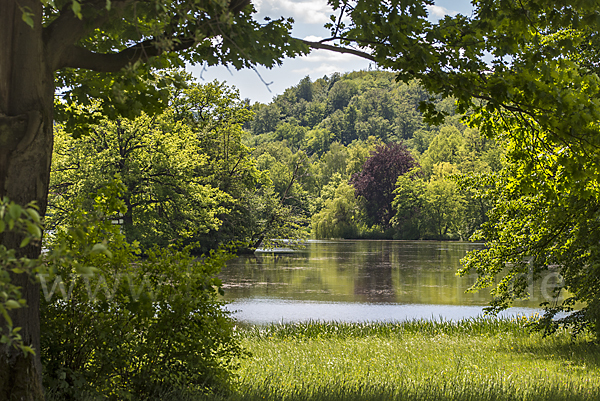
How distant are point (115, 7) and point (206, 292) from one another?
2.48 m

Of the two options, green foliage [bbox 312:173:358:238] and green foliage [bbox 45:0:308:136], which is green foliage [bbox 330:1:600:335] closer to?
green foliage [bbox 45:0:308:136]

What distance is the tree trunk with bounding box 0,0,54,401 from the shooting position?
381 cm

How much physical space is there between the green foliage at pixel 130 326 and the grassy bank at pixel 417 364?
563 millimetres

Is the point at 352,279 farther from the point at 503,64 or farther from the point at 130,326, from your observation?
the point at 130,326

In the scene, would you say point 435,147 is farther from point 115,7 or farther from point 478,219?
point 115,7

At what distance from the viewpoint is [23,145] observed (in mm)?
3982

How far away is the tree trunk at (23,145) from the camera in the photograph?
12.5 ft

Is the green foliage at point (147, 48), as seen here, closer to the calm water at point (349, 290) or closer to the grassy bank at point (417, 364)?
the grassy bank at point (417, 364)

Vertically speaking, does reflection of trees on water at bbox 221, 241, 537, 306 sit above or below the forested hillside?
below

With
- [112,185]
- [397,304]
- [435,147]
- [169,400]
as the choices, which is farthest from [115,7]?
[435,147]

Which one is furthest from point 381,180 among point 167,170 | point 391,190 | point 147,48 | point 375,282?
point 147,48

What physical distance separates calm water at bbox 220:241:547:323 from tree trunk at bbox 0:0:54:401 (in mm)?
7385

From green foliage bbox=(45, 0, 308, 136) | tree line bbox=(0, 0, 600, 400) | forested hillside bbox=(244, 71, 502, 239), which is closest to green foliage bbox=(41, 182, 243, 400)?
tree line bbox=(0, 0, 600, 400)

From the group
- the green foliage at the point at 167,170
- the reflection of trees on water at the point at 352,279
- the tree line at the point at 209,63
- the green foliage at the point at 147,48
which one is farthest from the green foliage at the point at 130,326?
the green foliage at the point at 167,170
